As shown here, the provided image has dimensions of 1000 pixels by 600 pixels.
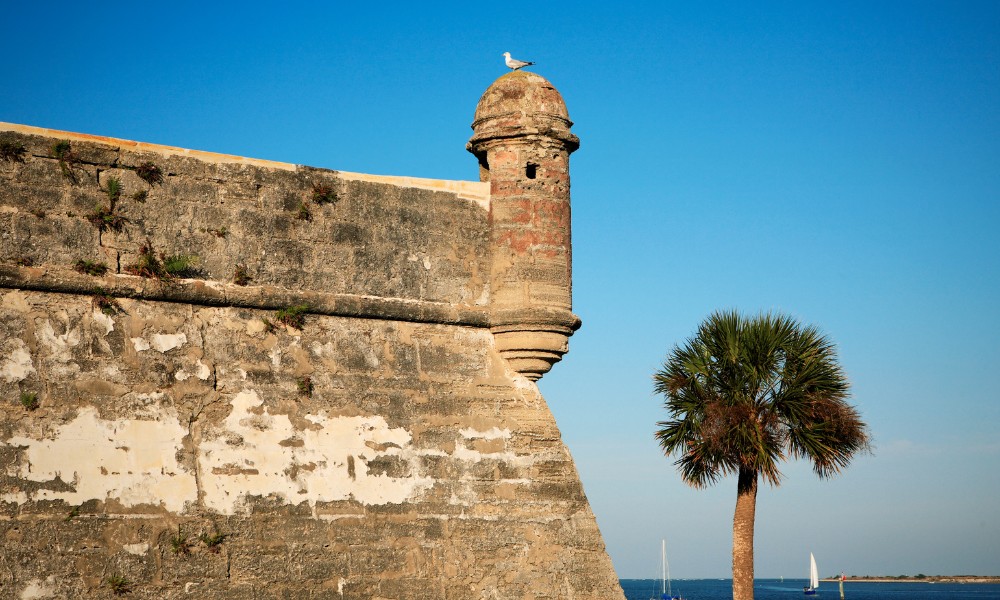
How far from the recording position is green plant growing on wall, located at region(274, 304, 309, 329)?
10602 millimetres

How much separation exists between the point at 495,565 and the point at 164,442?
289cm

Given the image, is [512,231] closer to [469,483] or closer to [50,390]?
[469,483]

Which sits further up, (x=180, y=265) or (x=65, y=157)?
(x=65, y=157)

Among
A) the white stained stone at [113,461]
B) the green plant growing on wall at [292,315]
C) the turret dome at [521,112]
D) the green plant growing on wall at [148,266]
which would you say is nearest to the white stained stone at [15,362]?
the white stained stone at [113,461]

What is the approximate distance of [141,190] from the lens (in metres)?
10.2

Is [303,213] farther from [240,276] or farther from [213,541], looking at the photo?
[213,541]

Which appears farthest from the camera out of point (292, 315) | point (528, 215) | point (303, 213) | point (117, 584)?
point (528, 215)

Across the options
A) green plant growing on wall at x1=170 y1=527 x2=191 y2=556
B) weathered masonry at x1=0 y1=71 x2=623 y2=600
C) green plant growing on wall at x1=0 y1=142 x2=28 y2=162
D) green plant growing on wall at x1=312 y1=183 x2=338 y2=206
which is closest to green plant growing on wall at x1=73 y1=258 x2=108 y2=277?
weathered masonry at x1=0 y1=71 x2=623 y2=600

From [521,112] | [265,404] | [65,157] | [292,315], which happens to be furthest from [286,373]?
[521,112]

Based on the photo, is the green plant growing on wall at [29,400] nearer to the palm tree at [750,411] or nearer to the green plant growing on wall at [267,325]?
the green plant growing on wall at [267,325]

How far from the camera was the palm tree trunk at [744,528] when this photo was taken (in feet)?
50.7

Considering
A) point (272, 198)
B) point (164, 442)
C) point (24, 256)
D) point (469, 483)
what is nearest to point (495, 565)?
point (469, 483)

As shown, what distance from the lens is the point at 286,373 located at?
414 inches

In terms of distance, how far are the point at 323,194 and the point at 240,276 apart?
108cm
